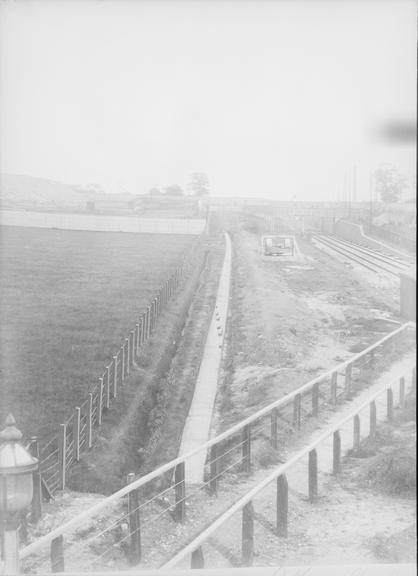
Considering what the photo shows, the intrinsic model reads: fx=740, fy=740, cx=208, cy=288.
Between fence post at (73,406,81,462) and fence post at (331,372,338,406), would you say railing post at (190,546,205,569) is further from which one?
fence post at (73,406,81,462)

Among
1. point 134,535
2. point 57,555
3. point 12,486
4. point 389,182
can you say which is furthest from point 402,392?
point 12,486

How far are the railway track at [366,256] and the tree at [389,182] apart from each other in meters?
0.45

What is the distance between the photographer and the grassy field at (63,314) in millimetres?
8039

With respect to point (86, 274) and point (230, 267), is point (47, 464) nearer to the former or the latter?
point (230, 267)

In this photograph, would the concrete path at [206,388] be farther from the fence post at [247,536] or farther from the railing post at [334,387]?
the fence post at [247,536]

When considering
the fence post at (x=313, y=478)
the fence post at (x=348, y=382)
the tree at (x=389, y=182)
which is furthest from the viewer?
the fence post at (x=348, y=382)

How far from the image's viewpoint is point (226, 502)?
5207 millimetres

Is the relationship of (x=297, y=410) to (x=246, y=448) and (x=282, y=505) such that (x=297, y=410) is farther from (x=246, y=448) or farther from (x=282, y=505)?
(x=282, y=505)

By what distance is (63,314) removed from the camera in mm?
12625

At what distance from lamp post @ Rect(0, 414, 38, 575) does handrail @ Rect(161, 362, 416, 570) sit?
86 cm

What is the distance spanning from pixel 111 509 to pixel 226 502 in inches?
32.6

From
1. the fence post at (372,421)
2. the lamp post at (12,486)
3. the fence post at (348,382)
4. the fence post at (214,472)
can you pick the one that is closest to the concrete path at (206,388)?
the fence post at (214,472)

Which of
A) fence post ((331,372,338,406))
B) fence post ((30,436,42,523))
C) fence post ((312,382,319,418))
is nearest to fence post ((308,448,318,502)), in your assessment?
fence post ((312,382,319,418))

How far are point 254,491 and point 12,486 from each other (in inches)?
57.6
